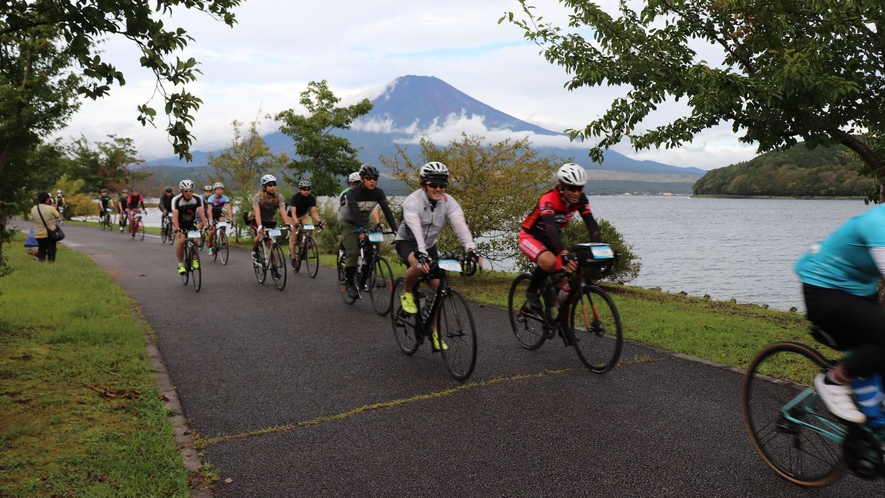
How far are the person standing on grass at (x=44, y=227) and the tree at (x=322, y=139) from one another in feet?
42.5

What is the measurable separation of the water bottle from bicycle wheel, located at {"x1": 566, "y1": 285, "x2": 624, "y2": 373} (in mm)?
2758

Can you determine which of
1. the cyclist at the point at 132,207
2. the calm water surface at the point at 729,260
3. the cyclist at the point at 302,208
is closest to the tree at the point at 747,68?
the cyclist at the point at 302,208

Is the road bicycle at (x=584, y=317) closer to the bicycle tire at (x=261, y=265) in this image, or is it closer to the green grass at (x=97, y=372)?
the green grass at (x=97, y=372)

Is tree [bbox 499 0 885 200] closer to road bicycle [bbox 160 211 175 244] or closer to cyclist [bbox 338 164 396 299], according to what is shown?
cyclist [bbox 338 164 396 299]

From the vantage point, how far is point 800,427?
12.9 ft

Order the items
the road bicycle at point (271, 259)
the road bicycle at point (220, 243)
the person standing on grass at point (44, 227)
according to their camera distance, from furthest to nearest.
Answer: the road bicycle at point (220, 243)
the person standing on grass at point (44, 227)
the road bicycle at point (271, 259)

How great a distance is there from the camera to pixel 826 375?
12.0ft

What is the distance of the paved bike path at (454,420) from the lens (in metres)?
3.99

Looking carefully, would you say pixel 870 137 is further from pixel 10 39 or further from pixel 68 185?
pixel 68 185

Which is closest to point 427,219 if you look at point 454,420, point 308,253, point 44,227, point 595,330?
point 595,330

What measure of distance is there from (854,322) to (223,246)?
17.0 meters

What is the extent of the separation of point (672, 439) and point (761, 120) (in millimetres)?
5550

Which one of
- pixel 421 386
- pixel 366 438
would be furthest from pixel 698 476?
pixel 421 386

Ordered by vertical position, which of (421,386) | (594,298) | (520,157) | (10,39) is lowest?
(421,386)
